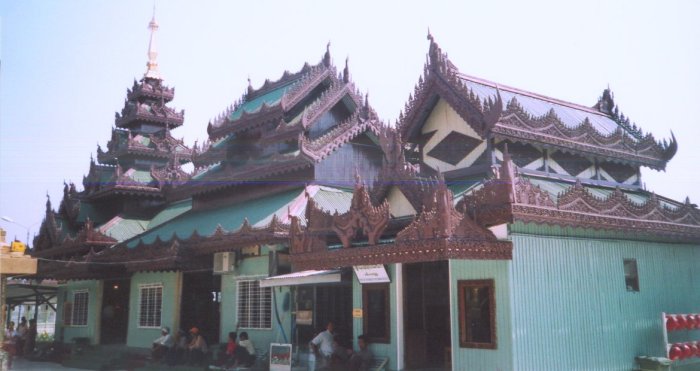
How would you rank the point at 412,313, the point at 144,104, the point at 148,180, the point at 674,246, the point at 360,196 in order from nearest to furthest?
the point at 360,196 < the point at 412,313 < the point at 674,246 < the point at 148,180 < the point at 144,104

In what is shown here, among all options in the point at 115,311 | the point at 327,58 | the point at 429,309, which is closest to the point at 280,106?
the point at 327,58

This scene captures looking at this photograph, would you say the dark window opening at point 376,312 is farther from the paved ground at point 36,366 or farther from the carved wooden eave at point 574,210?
the paved ground at point 36,366

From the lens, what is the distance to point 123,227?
98.3 ft

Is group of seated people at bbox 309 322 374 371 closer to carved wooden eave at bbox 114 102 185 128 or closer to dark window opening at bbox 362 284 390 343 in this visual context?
dark window opening at bbox 362 284 390 343

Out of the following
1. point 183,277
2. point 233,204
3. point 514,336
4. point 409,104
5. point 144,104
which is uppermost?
point 144,104

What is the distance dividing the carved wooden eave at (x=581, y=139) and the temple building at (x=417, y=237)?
55mm

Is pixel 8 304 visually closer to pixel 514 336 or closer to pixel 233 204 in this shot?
pixel 233 204

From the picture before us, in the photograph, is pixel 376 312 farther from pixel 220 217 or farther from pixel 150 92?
pixel 150 92

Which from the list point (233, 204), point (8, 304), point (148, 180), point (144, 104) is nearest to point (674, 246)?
point (233, 204)

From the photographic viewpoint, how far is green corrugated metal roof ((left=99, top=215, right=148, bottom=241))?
29.0m

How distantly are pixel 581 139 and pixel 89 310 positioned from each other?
2248cm

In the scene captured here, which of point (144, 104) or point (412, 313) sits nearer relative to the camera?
point (412, 313)

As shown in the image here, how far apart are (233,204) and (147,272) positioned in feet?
14.5

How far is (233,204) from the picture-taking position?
25.8 metres
